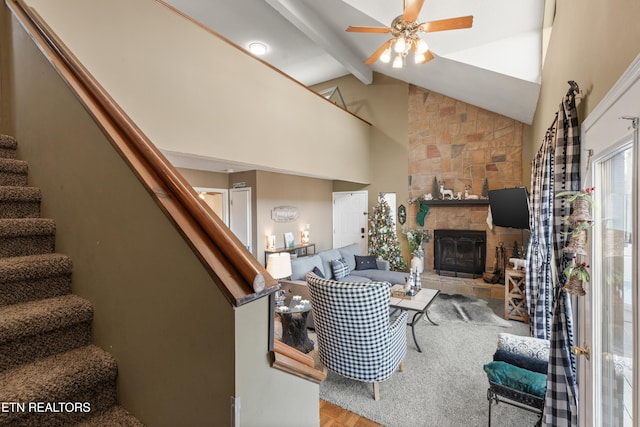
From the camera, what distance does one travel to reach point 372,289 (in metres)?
2.29

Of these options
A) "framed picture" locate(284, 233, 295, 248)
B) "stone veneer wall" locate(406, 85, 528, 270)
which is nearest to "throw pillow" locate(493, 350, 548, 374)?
"stone veneer wall" locate(406, 85, 528, 270)

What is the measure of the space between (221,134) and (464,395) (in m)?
3.47

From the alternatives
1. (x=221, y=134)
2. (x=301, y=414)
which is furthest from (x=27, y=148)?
(x=301, y=414)

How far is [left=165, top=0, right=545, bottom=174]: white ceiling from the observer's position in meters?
3.45

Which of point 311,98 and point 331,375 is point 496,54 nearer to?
point 311,98

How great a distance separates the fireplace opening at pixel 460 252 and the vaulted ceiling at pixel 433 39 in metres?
2.34

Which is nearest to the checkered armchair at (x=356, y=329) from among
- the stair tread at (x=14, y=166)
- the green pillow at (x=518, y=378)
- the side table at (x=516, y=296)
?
the green pillow at (x=518, y=378)

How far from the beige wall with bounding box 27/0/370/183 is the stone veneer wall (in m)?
3.10

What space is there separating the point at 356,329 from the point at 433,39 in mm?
3938

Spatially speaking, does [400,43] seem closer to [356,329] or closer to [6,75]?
[356,329]

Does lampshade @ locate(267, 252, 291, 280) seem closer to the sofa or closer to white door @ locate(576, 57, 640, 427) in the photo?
the sofa

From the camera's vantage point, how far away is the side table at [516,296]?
13.7 feet

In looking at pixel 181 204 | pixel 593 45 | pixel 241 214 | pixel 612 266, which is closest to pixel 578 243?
pixel 612 266

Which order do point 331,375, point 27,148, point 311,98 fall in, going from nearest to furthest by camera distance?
point 27,148 < point 331,375 < point 311,98
